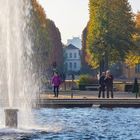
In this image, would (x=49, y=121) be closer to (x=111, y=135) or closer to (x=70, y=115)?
(x=70, y=115)

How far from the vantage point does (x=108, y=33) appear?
71.5 meters

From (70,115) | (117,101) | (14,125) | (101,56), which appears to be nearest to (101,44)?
(101,56)

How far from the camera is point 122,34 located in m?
72.1

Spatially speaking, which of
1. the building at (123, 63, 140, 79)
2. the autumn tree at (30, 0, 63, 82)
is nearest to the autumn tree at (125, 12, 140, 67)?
the autumn tree at (30, 0, 63, 82)

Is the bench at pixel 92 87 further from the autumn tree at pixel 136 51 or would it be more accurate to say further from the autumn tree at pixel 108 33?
the autumn tree at pixel 136 51

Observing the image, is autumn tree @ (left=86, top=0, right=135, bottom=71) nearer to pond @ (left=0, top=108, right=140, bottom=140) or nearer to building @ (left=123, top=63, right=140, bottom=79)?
pond @ (left=0, top=108, right=140, bottom=140)

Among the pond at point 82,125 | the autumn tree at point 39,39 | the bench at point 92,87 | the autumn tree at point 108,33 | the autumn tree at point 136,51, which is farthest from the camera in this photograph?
the autumn tree at point 39,39

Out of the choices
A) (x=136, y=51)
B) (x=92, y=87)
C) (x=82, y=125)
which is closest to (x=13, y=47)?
(x=82, y=125)

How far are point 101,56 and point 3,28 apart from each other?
42656 millimetres

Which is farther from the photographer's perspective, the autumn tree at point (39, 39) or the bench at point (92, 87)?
the autumn tree at point (39, 39)

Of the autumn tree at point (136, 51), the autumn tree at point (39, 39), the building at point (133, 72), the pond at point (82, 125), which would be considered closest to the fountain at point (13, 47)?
the pond at point (82, 125)

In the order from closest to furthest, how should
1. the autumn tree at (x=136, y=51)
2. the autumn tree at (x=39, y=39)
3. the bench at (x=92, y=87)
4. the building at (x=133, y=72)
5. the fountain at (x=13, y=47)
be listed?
the fountain at (x=13, y=47), the bench at (x=92, y=87), the autumn tree at (x=136, y=51), the autumn tree at (x=39, y=39), the building at (x=133, y=72)

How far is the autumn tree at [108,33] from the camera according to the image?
235 feet

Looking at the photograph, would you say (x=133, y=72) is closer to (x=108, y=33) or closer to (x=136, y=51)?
(x=136, y=51)
